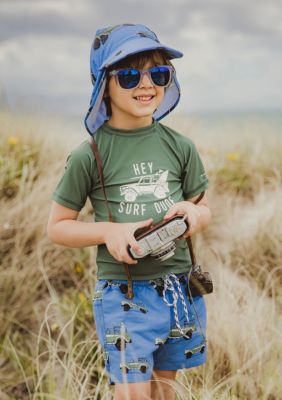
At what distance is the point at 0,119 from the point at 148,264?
372 centimetres

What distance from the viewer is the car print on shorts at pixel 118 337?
2.21 metres

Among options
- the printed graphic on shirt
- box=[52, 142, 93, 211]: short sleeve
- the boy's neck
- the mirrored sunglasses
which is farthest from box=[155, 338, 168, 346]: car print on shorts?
the mirrored sunglasses

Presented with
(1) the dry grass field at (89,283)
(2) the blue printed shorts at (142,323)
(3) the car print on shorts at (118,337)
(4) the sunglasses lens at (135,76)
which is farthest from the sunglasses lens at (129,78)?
(1) the dry grass field at (89,283)

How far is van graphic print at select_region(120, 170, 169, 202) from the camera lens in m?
2.25

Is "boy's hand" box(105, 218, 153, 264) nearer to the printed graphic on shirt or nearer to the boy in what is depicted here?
the boy

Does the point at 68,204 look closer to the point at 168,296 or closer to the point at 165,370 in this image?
the point at 168,296

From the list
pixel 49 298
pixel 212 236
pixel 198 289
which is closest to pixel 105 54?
pixel 198 289

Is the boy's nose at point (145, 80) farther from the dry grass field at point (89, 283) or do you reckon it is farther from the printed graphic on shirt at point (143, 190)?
the dry grass field at point (89, 283)

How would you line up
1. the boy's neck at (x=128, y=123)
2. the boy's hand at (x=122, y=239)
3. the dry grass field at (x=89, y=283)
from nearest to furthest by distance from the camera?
the boy's hand at (x=122, y=239) < the boy's neck at (x=128, y=123) < the dry grass field at (x=89, y=283)

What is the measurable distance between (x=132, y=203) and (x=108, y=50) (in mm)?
555

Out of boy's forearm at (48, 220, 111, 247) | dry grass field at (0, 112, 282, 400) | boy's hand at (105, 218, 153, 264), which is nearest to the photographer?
boy's hand at (105, 218, 153, 264)

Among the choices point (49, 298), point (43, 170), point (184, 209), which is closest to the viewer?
point (184, 209)

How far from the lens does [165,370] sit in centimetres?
246

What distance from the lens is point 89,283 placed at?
3893 mm
